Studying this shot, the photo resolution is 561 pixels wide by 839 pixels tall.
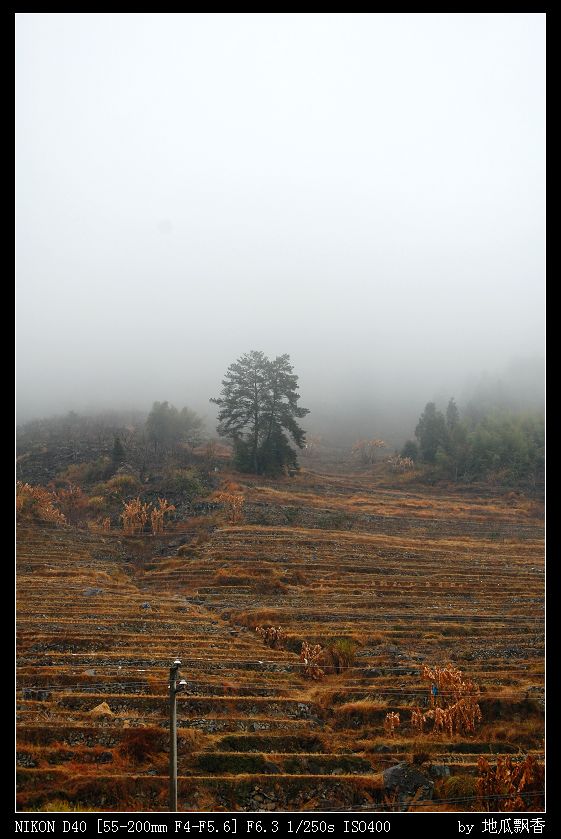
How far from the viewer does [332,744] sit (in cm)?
1291

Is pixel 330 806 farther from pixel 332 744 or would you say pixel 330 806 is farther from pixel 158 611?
pixel 158 611

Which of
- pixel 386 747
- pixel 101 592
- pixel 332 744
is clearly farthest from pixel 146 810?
pixel 101 592

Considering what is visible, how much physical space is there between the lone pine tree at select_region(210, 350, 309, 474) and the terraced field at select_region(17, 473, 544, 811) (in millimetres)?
10809

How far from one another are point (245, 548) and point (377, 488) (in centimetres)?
2340

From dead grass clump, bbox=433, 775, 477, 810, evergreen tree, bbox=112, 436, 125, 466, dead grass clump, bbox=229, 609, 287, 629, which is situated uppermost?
evergreen tree, bbox=112, 436, 125, 466

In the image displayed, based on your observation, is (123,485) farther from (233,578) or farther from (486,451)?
(486,451)

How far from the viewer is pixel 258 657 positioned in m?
17.2

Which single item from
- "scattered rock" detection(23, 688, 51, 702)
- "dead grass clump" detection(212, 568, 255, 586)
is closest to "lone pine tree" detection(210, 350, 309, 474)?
"dead grass clump" detection(212, 568, 255, 586)

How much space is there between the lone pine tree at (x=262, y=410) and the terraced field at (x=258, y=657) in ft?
35.5

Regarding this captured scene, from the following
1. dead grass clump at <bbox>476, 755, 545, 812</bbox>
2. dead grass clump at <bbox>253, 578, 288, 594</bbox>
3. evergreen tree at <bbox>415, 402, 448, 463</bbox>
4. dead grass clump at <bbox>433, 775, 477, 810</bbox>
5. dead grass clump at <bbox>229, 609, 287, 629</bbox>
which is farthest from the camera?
evergreen tree at <bbox>415, 402, 448, 463</bbox>

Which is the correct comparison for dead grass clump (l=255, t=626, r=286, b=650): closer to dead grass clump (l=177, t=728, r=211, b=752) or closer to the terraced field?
the terraced field

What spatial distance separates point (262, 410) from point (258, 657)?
28.1 metres

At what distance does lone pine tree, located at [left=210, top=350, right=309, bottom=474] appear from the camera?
143ft

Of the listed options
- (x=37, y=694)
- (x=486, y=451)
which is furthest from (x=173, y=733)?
(x=486, y=451)
